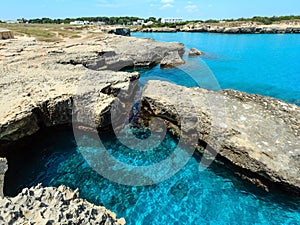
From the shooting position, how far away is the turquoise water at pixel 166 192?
6660 mm

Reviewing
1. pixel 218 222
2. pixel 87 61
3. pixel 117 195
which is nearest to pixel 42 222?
pixel 117 195

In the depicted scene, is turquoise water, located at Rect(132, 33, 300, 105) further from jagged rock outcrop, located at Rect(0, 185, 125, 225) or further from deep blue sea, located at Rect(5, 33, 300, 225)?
jagged rock outcrop, located at Rect(0, 185, 125, 225)

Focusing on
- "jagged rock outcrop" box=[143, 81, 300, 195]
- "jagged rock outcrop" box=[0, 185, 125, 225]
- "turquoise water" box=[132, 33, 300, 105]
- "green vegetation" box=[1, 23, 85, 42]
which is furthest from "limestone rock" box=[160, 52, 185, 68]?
"jagged rock outcrop" box=[0, 185, 125, 225]

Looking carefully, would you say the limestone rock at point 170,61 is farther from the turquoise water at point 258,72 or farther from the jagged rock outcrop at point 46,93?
the jagged rock outcrop at point 46,93

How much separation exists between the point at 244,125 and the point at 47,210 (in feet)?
25.0

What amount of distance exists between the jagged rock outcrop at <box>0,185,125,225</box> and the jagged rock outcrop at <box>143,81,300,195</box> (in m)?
5.32

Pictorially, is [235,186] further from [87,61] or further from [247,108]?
[87,61]

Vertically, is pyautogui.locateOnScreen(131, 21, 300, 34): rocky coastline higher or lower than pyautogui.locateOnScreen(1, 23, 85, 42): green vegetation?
lower

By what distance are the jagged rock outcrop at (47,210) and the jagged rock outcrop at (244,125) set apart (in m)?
5.32

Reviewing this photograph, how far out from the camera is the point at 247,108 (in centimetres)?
1007

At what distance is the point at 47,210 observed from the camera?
4.40m

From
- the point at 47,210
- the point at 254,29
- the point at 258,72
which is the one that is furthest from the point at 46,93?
the point at 254,29

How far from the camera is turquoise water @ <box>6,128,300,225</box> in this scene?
666 centimetres

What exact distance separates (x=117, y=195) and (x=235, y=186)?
4149 mm
